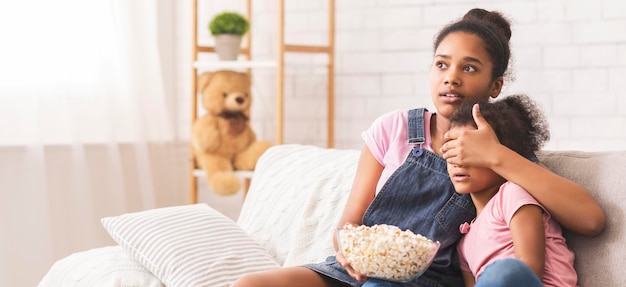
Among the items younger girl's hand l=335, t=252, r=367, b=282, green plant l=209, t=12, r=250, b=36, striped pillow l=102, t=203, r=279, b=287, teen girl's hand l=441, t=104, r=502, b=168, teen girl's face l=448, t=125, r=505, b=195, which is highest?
green plant l=209, t=12, r=250, b=36

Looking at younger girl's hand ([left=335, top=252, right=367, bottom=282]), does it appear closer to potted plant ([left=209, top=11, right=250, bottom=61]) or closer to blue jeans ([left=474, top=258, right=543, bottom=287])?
blue jeans ([left=474, top=258, right=543, bottom=287])

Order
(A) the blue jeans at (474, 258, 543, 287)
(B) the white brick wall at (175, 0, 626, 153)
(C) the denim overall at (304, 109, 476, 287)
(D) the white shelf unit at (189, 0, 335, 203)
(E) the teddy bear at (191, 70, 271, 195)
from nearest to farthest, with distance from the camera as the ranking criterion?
1. (A) the blue jeans at (474, 258, 543, 287)
2. (C) the denim overall at (304, 109, 476, 287)
3. (B) the white brick wall at (175, 0, 626, 153)
4. (D) the white shelf unit at (189, 0, 335, 203)
5. (E) the teddy bear at (191, 70, 271, 195)

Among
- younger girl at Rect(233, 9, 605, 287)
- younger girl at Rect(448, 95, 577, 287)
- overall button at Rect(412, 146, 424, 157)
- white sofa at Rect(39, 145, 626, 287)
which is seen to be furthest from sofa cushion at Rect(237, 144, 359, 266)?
younger girl at Rect(448, 95, 577, 287)

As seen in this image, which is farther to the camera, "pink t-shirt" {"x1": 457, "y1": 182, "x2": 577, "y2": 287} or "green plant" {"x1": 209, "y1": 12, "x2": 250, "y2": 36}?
"green plant" {"x1": 209, "y1": 12, "x2": 250, "y2": 36}

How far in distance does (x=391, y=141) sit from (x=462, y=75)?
227mm

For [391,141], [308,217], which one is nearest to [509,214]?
[391,141]

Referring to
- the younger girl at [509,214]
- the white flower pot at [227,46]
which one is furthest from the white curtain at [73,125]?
the younger girl at [509,214]

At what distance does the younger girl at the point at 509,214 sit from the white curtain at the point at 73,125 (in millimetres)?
2052

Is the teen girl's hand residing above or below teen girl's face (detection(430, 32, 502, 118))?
below

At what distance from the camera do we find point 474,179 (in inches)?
68.5

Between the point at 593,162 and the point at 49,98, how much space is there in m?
2.31

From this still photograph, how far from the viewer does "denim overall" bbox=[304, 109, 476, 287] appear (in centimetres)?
183

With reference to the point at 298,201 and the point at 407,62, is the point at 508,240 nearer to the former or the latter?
the point at 298,201

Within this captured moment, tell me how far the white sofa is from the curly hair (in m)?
0.09
